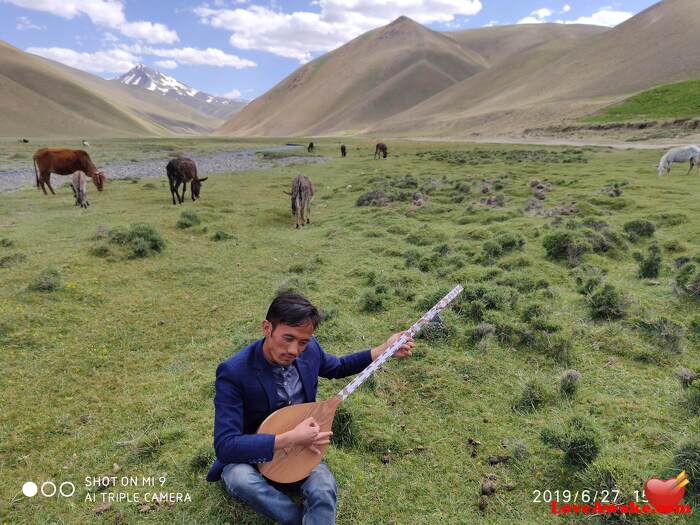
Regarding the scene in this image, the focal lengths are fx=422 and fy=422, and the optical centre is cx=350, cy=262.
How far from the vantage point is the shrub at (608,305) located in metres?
6.90

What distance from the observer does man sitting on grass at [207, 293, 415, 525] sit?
3.18 metres

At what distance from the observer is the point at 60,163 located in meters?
21.2

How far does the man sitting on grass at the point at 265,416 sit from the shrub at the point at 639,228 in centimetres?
1090

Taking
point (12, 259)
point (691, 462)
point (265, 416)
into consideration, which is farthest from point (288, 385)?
point (12, 259)

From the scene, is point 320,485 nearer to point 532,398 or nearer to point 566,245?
point 532,398

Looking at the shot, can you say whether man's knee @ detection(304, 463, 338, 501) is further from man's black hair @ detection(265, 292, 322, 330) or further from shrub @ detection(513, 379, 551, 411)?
shrub @ detection(513, 379, 551, 411)

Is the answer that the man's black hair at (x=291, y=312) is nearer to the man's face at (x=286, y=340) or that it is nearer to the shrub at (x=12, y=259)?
the man's face at (x=286, y=340)

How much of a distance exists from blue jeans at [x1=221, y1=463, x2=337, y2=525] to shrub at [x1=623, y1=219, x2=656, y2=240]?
10988 millimetres

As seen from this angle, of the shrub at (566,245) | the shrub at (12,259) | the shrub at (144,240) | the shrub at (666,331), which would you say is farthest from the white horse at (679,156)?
the shrub at (12,259)

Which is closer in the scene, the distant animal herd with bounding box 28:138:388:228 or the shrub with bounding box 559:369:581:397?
the shrub with bounding box 559:369:581:397

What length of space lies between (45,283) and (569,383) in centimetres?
951

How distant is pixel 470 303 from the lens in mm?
7457

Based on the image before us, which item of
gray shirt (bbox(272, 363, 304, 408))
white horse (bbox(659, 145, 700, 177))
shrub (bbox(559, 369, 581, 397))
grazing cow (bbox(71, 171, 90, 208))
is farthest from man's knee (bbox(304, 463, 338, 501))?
white horse (bbox(659, 145, 700, 177))

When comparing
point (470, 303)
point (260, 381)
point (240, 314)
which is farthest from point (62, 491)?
point (470, 303)
